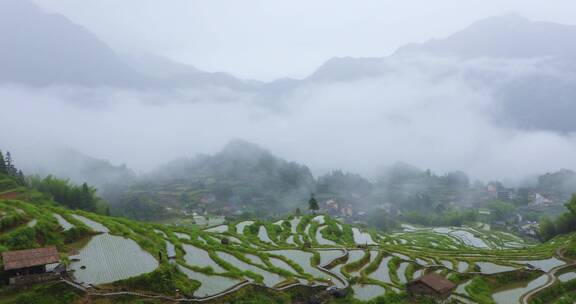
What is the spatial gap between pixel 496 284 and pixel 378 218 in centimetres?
8865

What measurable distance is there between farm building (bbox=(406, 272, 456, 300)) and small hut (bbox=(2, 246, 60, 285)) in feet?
85.4

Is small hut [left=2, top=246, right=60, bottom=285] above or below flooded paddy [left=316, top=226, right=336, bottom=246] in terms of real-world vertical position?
above

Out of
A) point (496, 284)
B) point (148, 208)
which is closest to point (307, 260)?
point (496, 284)

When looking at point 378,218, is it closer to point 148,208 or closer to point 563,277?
point 148,208

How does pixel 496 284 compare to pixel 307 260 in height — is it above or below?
below

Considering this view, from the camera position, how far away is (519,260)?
50156 mm

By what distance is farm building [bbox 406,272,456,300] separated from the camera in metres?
33.2

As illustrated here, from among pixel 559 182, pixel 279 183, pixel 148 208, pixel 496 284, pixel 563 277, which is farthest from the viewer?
pixel 559 182

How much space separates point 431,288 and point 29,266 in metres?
28.3

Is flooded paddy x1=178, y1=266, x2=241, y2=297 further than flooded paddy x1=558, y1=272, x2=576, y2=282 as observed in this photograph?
No

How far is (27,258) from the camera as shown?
26797 millimetres

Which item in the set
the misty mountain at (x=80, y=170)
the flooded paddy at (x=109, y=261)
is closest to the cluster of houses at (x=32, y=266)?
the flooded paddy at (x=109, y=261)

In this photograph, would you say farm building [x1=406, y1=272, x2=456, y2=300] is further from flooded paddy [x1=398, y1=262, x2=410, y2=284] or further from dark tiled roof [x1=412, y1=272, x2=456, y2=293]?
flooded paddy [x1=398, y1=262, x2=410, y2=284]

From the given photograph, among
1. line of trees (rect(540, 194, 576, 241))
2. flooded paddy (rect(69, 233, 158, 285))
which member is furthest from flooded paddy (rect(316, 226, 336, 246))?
line of trees (rect(540, 194, 576, 241))
